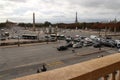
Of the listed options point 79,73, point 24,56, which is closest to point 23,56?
point 24,56

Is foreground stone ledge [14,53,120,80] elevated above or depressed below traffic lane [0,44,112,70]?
above

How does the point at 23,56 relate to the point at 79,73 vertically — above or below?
below

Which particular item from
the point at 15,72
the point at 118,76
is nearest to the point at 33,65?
the point at 15,72

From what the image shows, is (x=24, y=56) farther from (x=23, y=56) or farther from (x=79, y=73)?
(x=79, y=73)

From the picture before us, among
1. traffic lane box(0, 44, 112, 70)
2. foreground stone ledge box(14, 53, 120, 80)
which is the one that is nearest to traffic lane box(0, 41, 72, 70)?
traffic lane box(0, 44, 112, 70)

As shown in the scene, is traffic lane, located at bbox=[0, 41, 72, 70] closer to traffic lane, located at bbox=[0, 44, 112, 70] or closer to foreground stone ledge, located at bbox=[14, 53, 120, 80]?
traffic lane, located at bbox=[0, 44, 112, 70]

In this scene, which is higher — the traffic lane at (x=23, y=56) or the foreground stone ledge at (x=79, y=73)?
the foreground stone ledge at (x=79, y=73)

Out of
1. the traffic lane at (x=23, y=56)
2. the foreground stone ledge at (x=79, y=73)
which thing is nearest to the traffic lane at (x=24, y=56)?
the traffic lane at (x=23, y=56)

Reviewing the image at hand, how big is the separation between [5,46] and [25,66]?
22080mm

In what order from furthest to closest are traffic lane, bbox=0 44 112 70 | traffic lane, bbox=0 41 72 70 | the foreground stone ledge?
traffic lane, bbox=0 41 72 70 → traffic lane, bbox=0 44 112 70 → the foreground stone ledge

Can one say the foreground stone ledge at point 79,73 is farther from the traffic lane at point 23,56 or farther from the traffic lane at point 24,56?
the traffic lane at point 23,56

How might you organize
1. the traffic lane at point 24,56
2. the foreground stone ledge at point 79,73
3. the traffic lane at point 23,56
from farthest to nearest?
the traffic lane at point 23,56 < the traffic lane at point 24,56 < the foreground stone ledge at point 79,73

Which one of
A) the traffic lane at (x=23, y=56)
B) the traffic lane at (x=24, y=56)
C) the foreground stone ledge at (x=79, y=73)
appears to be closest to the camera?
the foreground stone ledge at (x=79, y=73)

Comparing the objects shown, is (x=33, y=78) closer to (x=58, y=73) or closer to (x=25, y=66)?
(x=58, y=73)
